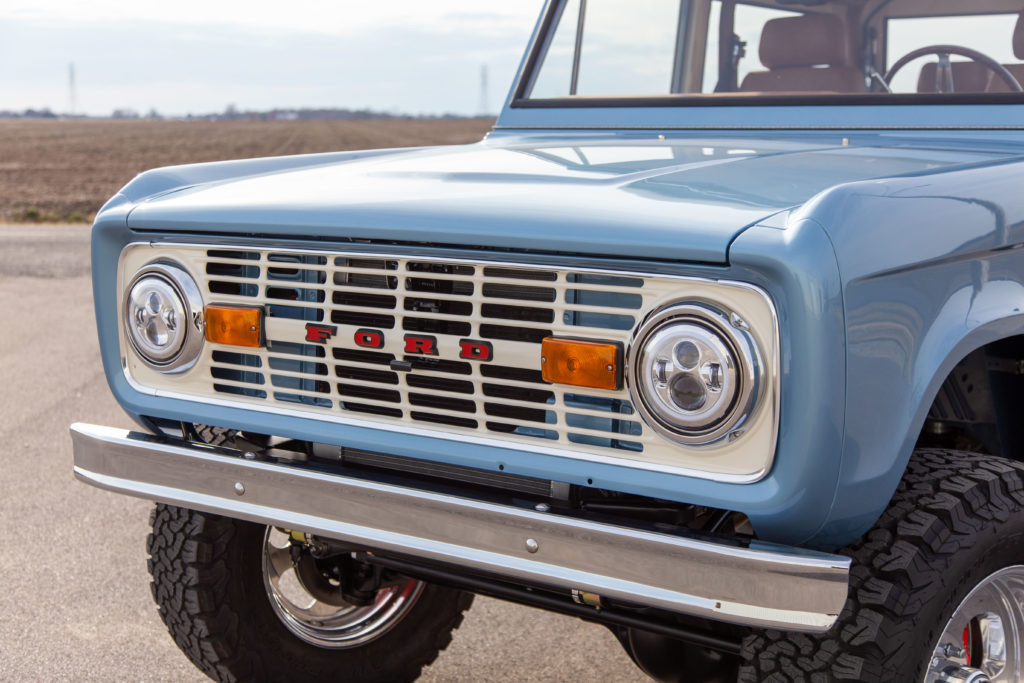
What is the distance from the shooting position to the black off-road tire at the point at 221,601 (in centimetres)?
262

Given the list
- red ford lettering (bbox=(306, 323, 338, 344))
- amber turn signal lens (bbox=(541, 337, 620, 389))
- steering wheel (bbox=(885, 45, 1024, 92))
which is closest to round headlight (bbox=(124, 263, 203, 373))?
red ford lettering (bbox=(306, 323, 338, 344))

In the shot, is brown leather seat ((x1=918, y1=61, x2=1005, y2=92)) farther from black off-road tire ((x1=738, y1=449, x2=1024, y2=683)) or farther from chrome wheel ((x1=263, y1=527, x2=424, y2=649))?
chrome wheel ((x1=263, y1=527, x2=424, y2=649))

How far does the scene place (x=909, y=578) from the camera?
1824 millimetres

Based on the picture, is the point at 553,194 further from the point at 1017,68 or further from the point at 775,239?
the point at 1017,68

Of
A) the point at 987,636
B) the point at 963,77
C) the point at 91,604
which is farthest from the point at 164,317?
the point at 963,77

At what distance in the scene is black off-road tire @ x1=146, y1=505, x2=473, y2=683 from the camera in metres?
2.62

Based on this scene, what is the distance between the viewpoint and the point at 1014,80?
2.84 meters

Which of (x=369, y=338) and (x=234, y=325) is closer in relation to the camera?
(x=369, y=338)

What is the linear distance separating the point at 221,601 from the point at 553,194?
1.27 metres

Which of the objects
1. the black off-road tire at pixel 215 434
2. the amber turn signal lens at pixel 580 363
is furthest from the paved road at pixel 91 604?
the amber turn signal lens at pixel 580 363

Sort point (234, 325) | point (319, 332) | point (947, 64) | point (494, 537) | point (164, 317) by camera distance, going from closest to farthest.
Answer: point (494, 537), point (319, 332), point (234, 325), point (164, 317), point (947, 64)

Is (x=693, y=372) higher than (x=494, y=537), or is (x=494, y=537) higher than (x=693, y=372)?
(x=693, y=372)

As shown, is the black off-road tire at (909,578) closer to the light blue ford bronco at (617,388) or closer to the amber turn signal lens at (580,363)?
the light blue ford bronco at (617,388)

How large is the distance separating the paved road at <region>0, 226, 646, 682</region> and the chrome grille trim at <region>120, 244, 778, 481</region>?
110 cm
